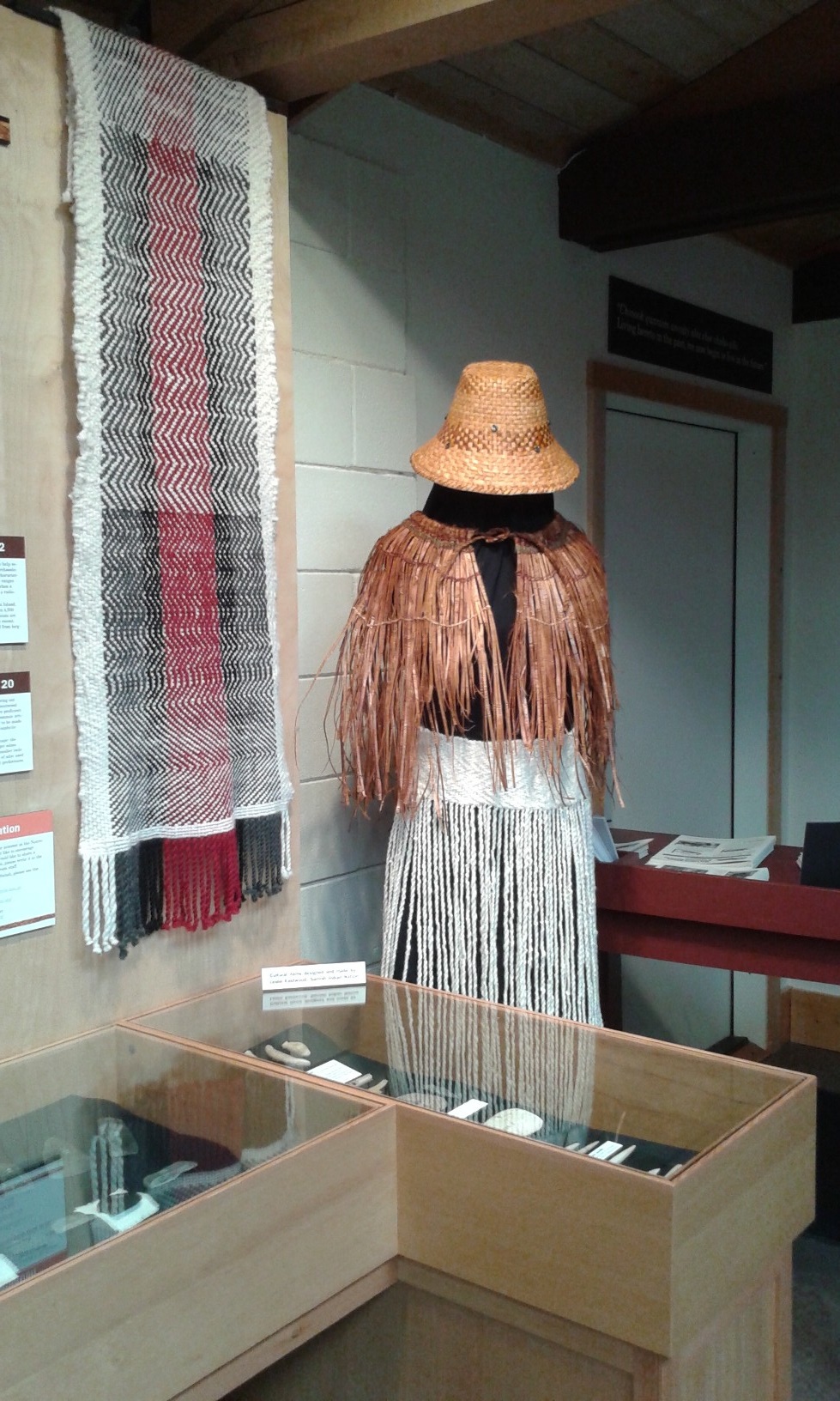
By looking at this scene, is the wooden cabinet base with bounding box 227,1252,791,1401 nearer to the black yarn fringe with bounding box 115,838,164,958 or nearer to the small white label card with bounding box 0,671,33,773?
the black yarn fringe with bounding box 115,838,164,958

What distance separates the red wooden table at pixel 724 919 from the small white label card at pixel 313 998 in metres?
0.86

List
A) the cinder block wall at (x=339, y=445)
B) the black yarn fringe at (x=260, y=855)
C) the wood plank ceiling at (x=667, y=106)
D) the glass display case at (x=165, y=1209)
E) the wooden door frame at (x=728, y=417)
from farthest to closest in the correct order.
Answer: the wooden door frame at (x=728, y=417), the wood plank ceiling at (x=667, y=106), the cinder block wall at (x=339, y=445), the black yarn fringe at (x=260, y=855), the glass display case at (x=165, y=1209)

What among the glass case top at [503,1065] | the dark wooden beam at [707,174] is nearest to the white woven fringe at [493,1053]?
the glass case top at [503,1065]

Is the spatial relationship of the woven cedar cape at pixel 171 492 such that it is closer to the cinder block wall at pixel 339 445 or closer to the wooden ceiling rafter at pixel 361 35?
the wooden ceiling rafter at pixel 361 35

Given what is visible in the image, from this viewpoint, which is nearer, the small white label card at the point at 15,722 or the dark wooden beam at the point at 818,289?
the small white label card at the point at 15,722

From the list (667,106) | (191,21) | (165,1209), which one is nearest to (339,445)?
(191,21)

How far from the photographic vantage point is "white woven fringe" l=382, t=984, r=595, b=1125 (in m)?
1.47

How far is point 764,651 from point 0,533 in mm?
2939

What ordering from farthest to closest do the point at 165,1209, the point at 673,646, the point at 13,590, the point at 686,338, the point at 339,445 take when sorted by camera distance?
the point at 673,646 < the point at 686,338 < the point at 339,445 < the point at 13,590 < the point at 165,1209

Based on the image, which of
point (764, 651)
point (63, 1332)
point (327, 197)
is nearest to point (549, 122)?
point (327, 197)

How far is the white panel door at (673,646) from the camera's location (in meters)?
3.38

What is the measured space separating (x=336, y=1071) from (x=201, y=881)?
317mm

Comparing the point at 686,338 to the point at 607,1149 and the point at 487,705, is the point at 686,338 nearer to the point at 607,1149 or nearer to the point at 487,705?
the point at 487,705

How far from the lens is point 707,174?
9.04ft
